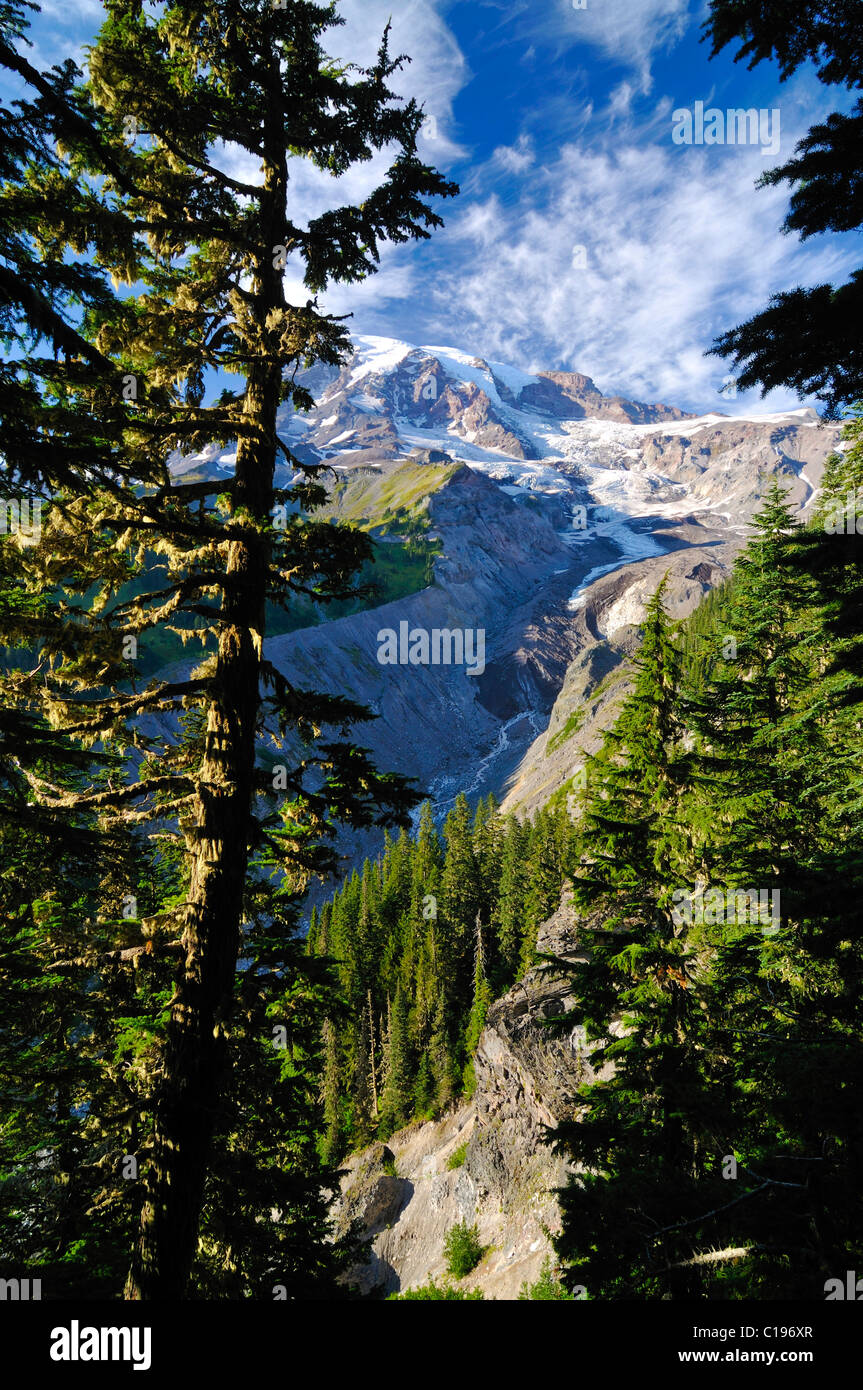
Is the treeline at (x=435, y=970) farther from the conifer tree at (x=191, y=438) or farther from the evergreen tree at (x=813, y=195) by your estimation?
the evergreen tree at (x=813, y=195)

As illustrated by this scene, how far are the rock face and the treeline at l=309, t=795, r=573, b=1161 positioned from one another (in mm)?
6891

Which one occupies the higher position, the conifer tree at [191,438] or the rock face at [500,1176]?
the conifer tree at [191,438]

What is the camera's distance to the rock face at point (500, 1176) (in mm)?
22508

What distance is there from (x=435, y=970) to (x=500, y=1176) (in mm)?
18515

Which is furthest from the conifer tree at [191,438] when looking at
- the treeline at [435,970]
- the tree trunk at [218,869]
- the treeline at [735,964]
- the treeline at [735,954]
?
the treeline at [435,970]

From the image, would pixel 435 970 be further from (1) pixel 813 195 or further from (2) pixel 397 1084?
(1) pixel 813 195

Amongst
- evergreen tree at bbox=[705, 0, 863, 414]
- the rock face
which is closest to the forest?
evergreen tree at bbox=[705, 0, 863, 414]

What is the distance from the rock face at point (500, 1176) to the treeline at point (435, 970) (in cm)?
689

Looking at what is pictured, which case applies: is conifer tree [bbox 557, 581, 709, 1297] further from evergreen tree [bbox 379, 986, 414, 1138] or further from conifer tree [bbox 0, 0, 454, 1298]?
evergreen tree [bbox 379, 986, 414, 1138]

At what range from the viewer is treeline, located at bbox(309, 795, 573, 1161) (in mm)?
40500

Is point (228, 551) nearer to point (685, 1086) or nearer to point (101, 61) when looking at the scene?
point (101, 61)

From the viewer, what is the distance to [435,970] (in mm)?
44000

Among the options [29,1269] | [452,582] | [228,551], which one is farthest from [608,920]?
[452,582]
